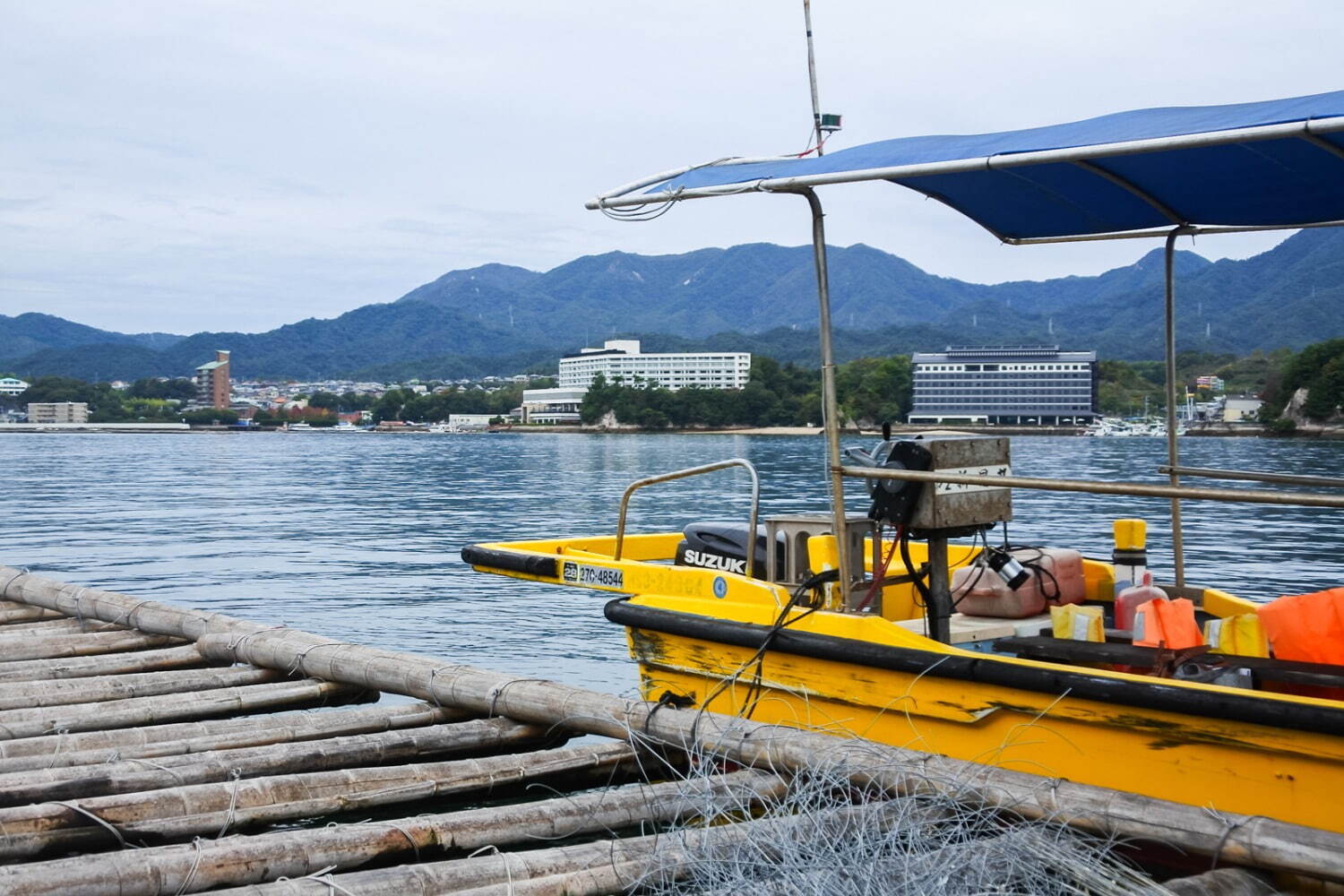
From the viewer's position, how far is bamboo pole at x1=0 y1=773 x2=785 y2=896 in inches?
146

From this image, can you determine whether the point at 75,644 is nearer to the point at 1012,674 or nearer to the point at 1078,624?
the point at 1012,674

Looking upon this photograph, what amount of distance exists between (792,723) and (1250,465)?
45854 millimetres

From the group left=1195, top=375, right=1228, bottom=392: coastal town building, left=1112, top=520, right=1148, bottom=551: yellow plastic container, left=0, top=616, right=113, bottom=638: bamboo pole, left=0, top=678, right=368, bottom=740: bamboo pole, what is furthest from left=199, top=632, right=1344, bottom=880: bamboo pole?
left=1195, top=375, right=1228, bottom=392: coastal town building

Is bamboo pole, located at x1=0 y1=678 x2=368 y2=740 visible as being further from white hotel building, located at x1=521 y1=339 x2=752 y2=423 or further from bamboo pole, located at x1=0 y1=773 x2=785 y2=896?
white hotel building, located at x1=521 y1=339 x2=752 y2=423

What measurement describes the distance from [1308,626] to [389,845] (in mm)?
3610

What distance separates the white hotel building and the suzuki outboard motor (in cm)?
15109

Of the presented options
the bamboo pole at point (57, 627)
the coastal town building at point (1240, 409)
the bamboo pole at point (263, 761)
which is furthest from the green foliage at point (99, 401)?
the bamboo pole at point (263, 761)

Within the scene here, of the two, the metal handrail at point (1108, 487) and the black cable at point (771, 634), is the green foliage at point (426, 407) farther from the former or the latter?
the metal handrail at point (1108, 487)

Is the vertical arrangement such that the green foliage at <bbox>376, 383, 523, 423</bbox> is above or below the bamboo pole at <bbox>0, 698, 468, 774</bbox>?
below

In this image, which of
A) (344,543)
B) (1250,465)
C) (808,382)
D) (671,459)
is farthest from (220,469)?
(808,382)

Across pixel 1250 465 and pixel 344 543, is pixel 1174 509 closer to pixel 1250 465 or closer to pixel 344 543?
pixel 344 543

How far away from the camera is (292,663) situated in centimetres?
695

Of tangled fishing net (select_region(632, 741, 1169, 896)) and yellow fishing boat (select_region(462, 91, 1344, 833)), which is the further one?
yellow fishing boat (select_region(462, 91, 1344, 833))

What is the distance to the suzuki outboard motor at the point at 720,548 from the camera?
6.93 meters
